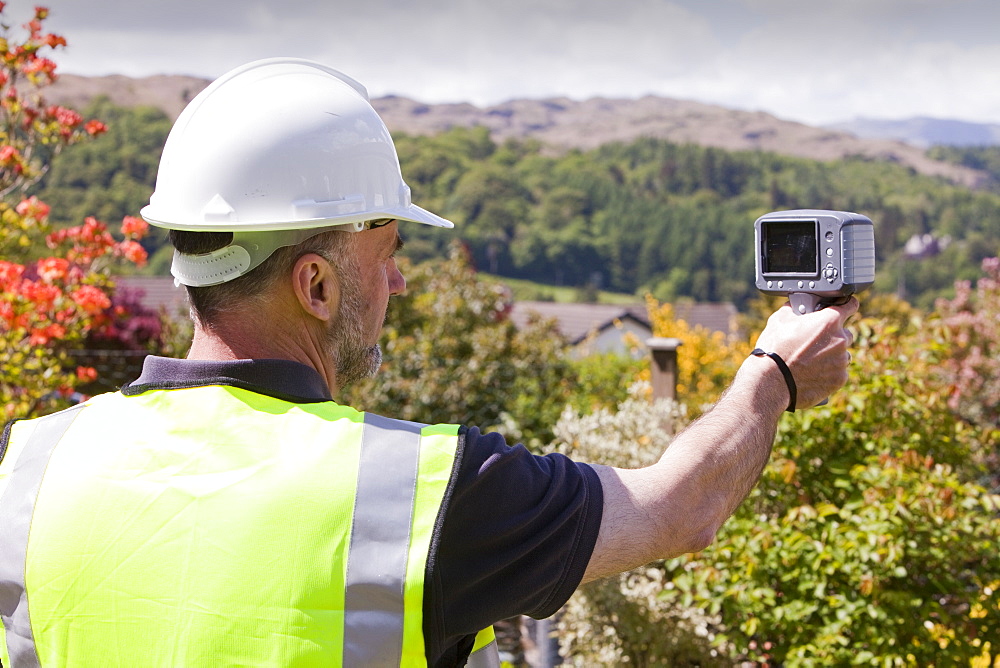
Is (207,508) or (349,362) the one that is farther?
(349,362)

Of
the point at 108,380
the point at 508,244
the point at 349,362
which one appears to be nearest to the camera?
the point at 349,362

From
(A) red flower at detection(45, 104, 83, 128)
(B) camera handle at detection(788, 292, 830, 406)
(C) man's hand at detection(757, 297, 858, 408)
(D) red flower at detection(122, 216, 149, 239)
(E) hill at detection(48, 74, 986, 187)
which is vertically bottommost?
(C) man's hand at detection(757, 297, 858, 408)

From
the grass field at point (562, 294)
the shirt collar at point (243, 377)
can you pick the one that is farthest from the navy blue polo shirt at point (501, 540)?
the grass field at point (562, 294)

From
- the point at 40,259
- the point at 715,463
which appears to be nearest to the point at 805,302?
the point at 715,463

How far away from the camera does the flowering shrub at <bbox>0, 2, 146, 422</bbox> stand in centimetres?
388

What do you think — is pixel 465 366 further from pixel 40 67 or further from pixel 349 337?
pixel 349 337

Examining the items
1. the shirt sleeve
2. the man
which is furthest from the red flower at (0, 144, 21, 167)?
the shirt sleeve

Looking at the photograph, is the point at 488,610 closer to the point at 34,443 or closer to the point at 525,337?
the point at 34,443

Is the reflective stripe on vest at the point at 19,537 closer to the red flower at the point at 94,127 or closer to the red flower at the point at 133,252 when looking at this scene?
the red flower at the point at 133,252

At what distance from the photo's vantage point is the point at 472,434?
114cm

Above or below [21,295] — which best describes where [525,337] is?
below

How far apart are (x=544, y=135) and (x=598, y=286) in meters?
99.6

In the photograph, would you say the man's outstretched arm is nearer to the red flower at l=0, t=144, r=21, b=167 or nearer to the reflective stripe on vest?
the reflective stripe on vest

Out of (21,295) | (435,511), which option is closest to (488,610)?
(435,511)
